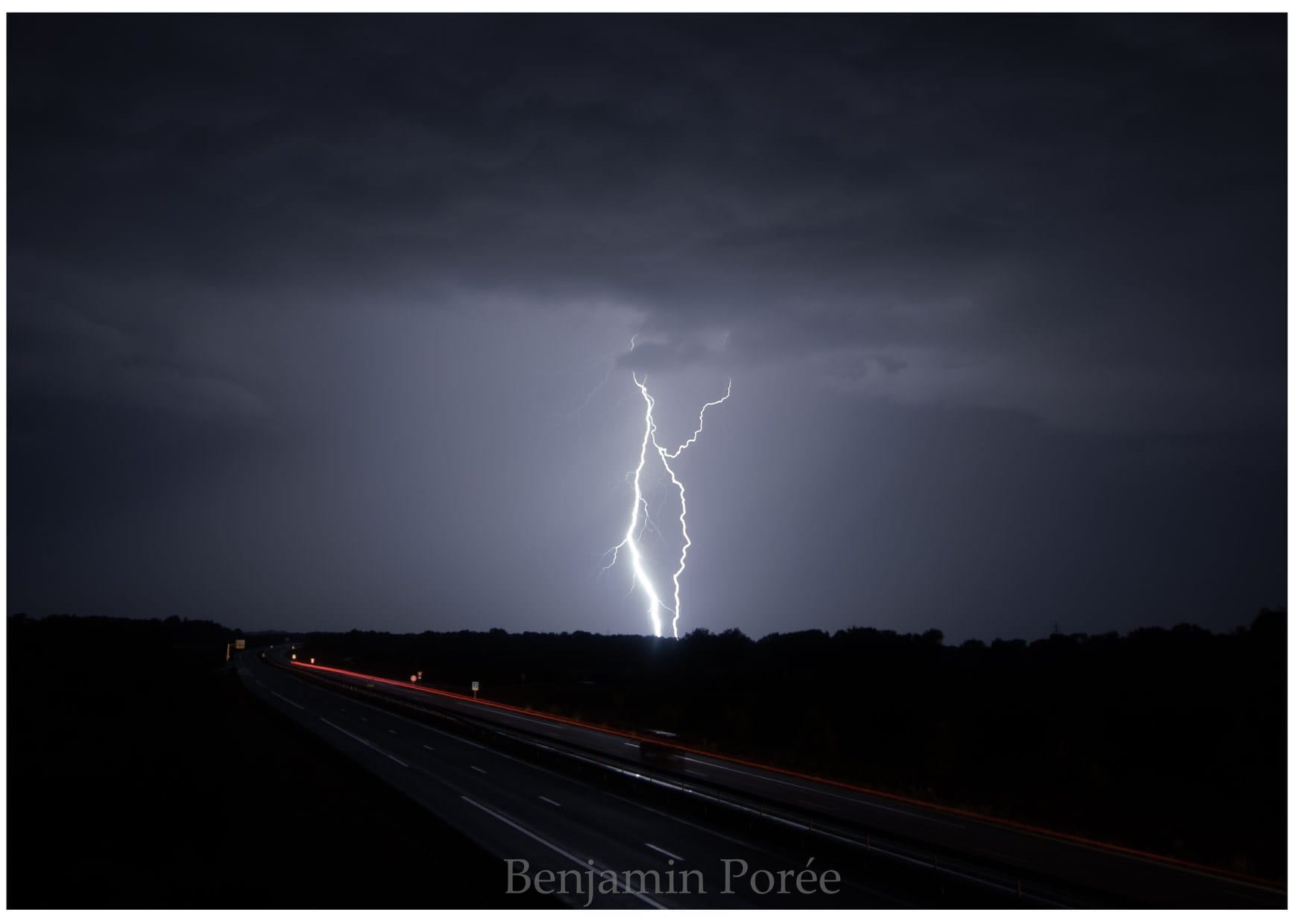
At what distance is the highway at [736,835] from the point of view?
14305 millimetres

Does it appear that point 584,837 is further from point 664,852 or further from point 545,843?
point 664,852

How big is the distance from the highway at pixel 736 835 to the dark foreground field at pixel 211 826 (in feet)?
5.29

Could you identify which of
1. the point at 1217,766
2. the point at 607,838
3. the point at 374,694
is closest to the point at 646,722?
the point at 374,694

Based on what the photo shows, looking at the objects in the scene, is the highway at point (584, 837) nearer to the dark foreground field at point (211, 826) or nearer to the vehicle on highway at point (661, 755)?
the dark foreground field at point (211, 826)

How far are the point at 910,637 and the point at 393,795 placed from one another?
68040 mm

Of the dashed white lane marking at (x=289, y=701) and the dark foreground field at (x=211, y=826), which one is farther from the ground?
the dark foreground field at (x=211, y=826)

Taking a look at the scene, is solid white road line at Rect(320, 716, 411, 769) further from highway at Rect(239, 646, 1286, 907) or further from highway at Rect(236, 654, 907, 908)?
highway at Rect(239, 646, 1286, 907)

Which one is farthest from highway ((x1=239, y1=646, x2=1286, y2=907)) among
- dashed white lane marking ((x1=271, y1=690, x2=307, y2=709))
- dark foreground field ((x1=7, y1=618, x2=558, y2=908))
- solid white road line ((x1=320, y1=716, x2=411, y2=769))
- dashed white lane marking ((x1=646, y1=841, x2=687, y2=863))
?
dashed white lane marking ((x1=271, y1=690, x2=307, y2=709))

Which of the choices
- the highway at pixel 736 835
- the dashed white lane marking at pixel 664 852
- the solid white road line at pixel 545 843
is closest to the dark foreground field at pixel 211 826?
the highway at pixel 736 835

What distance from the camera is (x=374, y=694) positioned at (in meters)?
57.5

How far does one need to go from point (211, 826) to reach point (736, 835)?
1170cm

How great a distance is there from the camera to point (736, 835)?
19.2 m

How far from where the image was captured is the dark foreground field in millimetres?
13008

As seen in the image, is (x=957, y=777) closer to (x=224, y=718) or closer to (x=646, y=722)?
(x=646, y=722)
